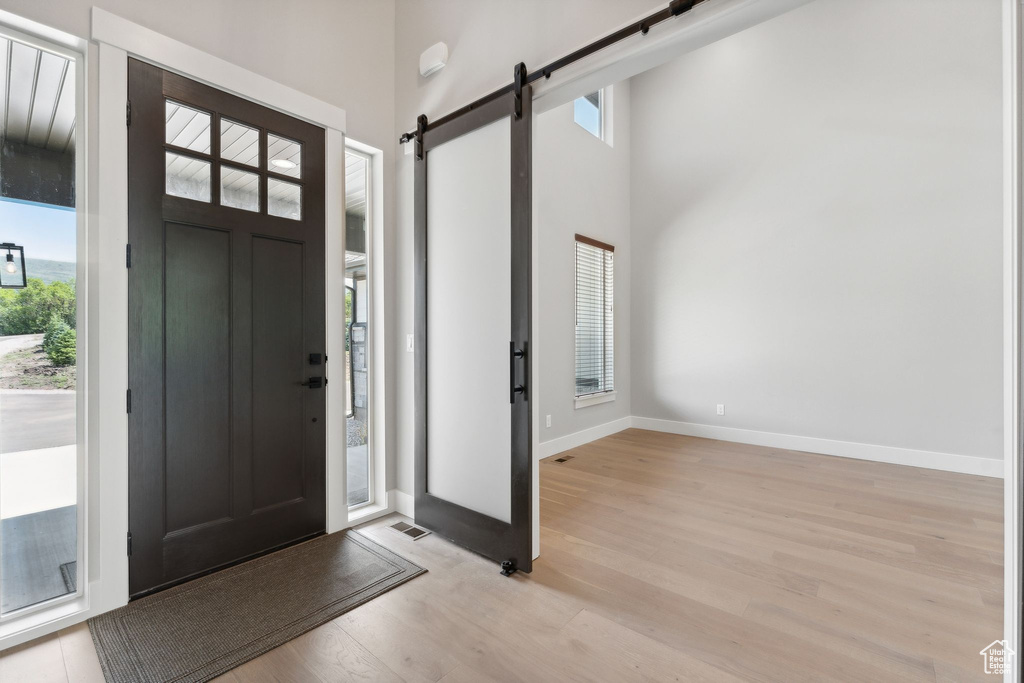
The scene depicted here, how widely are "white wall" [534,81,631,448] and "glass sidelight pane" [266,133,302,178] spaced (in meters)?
2.19

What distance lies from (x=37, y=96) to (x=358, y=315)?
5.83 ft

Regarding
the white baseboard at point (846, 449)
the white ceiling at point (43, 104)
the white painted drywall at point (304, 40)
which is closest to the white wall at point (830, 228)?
the white baseboard at point (846, 449)

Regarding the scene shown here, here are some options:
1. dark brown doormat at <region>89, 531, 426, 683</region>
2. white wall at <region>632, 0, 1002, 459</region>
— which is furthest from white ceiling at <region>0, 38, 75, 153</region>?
white wall at <region>632, 0, 1002, 459</region>

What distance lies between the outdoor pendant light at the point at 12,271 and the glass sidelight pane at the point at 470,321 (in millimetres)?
1836

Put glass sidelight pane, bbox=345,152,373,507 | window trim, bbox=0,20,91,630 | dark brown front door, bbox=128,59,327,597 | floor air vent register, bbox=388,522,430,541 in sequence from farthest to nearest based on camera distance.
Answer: glass sidelight pane, bbox=345,152,373,507
floor air vent register, bbox=388,522,430,541
dark brown front door, bbox=128,59,327,597
window trim, bbox=0,20,91,630

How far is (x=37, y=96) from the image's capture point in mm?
1938

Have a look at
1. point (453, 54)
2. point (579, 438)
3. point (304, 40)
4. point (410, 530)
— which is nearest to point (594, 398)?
point (579, 438)

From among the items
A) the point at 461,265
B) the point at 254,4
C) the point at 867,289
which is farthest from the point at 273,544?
the point at 867,289

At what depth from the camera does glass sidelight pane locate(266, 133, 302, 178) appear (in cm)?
256

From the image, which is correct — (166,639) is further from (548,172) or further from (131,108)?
(548,172)

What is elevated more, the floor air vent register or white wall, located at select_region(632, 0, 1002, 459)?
white wall, located at select_region(632, 0, 1002, 459)

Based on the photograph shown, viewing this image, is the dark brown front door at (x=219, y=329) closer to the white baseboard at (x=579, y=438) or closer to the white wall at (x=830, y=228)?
the white baseboard at (x=579, y=438)

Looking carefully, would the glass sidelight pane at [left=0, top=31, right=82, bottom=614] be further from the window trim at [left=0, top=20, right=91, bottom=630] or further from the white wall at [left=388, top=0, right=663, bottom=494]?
the white wall at [left=388, top=0, right=663, bottom=494]

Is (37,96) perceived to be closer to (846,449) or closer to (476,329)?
(476,329)
